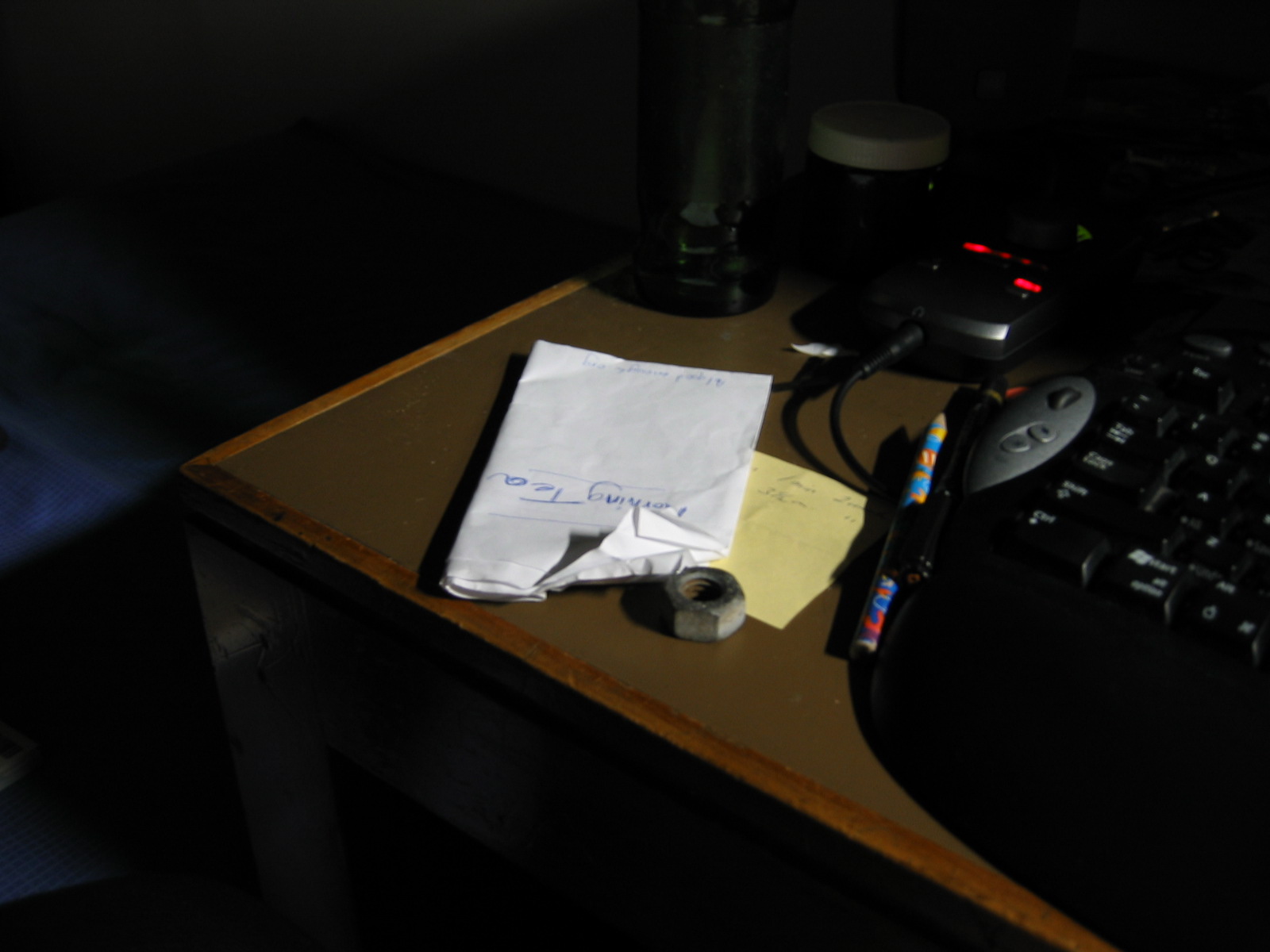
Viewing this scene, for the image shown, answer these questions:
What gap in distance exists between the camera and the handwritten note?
46cm

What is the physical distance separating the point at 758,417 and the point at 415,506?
0.62ft

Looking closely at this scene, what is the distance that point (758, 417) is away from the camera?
1.90ft

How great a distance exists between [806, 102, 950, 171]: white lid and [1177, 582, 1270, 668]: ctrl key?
0.39m

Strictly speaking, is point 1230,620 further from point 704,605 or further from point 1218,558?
point 704,605

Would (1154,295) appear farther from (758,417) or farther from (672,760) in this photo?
(672,760)

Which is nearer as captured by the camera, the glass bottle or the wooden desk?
the wooden desk

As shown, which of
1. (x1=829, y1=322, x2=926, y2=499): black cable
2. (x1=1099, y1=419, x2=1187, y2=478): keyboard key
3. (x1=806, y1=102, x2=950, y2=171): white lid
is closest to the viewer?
(x1=1099, y1=419, x2=1187, y2=478): keyboard key

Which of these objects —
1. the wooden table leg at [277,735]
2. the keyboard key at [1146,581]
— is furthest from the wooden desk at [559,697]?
the keyboard key at [1146,581]

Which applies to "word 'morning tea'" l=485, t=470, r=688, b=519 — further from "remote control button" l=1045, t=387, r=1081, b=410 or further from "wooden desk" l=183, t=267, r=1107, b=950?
"remote control button" l=1045, t=387, r=1081, b=410

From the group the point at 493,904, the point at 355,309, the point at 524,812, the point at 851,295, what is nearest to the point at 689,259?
the point at 851,295

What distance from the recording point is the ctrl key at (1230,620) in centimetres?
36

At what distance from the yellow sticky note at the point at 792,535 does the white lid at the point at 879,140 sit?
254 millimetres

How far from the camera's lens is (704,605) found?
43cm

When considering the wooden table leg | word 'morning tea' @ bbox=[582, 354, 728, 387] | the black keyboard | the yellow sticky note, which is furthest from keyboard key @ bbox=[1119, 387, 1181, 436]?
the wooden table leg
